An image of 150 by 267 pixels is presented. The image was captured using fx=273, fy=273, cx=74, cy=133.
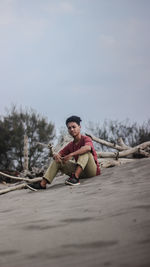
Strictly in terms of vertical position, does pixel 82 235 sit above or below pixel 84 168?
below

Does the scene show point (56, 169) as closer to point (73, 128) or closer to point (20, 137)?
point (73, 128)

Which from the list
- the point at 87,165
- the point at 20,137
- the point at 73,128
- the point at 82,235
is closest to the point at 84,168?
the point at 87,165

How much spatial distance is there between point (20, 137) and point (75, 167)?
1210 centimetres

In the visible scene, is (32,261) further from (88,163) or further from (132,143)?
(132,143)

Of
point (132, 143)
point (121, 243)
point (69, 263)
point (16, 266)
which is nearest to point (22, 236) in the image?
point (16, 266)

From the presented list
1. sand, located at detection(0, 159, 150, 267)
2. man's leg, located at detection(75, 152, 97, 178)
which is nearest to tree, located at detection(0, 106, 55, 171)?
man's leg, located at detection(75, 152, 97, 178)

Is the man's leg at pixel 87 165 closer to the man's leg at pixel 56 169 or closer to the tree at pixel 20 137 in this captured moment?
the man's leg at pixel 56 169

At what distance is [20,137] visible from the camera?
1616 centimetres

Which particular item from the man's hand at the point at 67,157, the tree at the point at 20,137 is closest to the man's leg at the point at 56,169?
the man's hand at the point at 67,157

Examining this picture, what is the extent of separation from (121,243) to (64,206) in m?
1.18

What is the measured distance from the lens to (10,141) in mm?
15992

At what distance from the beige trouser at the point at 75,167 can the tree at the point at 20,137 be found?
10721mm

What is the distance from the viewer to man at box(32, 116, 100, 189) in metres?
4.18

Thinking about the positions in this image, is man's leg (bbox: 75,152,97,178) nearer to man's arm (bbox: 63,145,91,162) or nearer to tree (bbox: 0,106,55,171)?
man's arm (bbox: 63,145,91,162)
